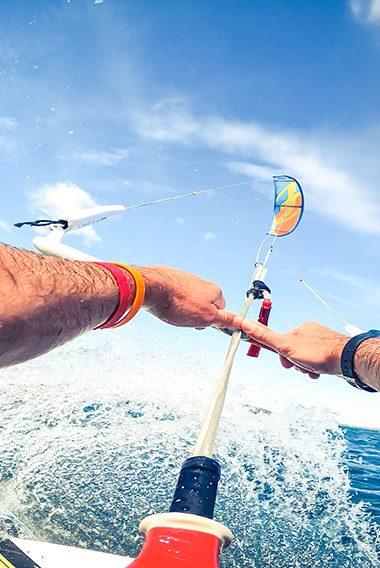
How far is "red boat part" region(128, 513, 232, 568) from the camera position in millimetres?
1133

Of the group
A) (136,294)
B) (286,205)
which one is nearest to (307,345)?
(136,294)

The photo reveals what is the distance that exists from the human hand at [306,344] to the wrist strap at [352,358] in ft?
0.81

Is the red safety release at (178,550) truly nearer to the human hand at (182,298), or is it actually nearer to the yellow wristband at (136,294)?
the yellow wristband at (136,294)

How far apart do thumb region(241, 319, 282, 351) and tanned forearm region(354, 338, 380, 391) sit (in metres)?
0.91

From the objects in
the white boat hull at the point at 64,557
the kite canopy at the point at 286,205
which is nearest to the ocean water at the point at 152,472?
the white boat hull at the point at 64,557

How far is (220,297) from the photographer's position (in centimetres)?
345

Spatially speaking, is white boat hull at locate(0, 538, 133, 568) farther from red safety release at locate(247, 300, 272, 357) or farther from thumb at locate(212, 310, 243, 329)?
red safety release at locate(247, 300, 272, 357)

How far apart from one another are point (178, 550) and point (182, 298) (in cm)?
193

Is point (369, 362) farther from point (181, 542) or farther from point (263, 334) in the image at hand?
point (181, 542)

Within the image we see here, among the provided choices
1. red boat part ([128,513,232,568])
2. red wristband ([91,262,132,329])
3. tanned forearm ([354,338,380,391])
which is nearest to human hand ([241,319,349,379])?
tanned forearm ([354,338,380,391])

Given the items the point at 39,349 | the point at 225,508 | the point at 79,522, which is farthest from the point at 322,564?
the point at 39,349

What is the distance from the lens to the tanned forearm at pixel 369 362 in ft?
10.5

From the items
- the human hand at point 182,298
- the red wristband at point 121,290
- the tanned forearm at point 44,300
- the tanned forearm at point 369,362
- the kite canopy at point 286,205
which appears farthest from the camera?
the kite canopy at point 286,205

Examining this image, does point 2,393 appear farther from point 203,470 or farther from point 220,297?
point 203,470
